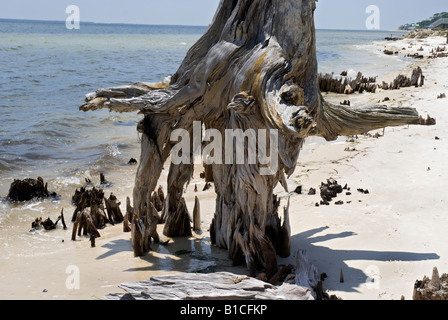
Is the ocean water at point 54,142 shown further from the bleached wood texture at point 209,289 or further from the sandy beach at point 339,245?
the bleached wood texture at point 209,289

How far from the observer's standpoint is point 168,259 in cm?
579

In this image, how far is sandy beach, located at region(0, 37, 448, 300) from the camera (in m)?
4.89

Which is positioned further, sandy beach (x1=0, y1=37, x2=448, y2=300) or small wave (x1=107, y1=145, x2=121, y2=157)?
small wave (x1=107, y1=145, x2=121, y2=157)

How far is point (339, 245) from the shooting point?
18.6ft

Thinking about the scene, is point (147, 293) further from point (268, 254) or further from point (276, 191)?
point (276, 191)

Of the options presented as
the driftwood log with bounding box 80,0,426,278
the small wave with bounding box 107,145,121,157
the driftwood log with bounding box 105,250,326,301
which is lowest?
the driftwood log with bounding box 105,250,326,301

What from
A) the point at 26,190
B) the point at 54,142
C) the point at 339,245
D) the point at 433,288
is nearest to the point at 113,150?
the point at 54,142

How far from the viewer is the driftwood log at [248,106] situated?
4945 mm

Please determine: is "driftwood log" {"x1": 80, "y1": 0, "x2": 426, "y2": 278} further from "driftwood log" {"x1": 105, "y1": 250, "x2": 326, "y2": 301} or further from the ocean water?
the ocean water

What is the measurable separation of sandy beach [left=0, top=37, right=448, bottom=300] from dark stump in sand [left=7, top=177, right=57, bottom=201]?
1039mm

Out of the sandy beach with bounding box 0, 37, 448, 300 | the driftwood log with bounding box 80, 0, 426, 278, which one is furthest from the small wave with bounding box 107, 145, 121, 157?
the driftwood log with bounding box 80, 0, 426, 278

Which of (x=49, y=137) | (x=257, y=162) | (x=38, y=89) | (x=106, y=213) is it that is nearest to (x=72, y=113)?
(x=49, y=137)

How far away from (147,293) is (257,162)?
5.58 feet
